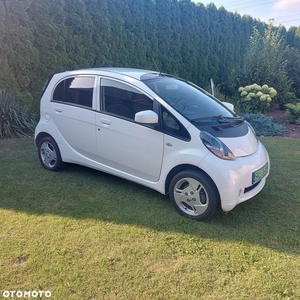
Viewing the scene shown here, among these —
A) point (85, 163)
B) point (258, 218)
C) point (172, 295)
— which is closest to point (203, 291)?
point (172, 295)

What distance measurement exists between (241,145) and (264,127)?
15.8 feet

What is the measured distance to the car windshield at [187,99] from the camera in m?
3.71

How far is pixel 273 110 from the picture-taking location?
1064 cm

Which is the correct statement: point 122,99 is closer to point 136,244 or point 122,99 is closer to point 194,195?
point 194,195

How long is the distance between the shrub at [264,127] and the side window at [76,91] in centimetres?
497

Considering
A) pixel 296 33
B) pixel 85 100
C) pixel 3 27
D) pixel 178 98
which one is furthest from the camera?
pixel 296 33

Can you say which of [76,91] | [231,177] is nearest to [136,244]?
[231,177]

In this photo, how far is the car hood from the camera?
11.1ft

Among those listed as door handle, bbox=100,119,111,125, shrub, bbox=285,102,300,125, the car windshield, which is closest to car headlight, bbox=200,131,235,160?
the car windshield

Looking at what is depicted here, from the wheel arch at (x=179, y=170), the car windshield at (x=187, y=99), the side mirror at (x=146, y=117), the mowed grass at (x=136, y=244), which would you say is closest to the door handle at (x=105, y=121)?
the side mirror at (x=146, y=117)

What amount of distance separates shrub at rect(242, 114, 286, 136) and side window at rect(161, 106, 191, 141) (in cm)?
478

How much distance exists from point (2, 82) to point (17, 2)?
1.89 m

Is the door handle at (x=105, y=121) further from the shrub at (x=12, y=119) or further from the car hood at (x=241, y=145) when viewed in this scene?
the shrub at (x=12, y=119)

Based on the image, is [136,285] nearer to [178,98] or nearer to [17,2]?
[178,98]
